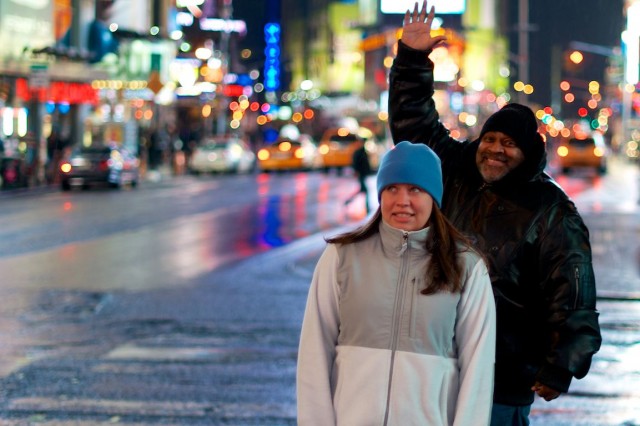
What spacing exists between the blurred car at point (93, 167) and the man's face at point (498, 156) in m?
33.2

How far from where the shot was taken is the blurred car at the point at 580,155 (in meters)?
53.5

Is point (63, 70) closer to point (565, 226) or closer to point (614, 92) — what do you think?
point (565, 226)

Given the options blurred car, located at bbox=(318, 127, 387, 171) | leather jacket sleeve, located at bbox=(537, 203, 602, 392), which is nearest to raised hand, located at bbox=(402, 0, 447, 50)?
leather jacket sleeve, located at bbox=(537, 203, 602, 392)

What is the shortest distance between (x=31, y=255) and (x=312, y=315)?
1480 centimetres

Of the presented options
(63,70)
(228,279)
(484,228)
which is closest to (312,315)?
(484,228)

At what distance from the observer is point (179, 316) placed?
495 inches

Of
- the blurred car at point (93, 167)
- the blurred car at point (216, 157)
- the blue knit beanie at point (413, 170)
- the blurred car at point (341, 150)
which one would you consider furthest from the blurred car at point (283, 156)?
the blue knit beanie at point (413, 170)

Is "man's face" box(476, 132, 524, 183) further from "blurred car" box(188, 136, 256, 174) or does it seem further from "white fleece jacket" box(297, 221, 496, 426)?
"blurred car" box(188, 136, 256, 174)

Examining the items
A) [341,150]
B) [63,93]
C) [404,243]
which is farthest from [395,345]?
[341,150]

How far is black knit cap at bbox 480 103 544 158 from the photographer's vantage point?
15.1ft

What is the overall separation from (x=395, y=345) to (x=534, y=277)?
88 centimetres

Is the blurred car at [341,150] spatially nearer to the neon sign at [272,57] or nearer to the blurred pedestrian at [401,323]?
the blurred pedestrian at [401,323]

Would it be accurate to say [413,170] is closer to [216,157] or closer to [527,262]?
[527,262]

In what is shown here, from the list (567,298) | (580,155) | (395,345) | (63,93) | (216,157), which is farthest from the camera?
(580,155)
